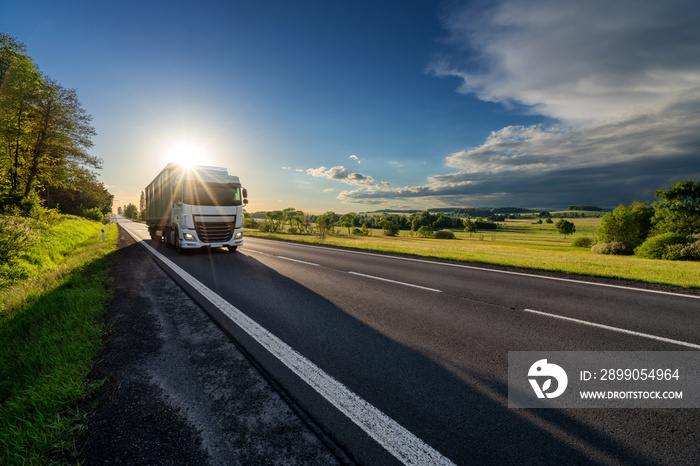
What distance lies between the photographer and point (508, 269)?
8930mm

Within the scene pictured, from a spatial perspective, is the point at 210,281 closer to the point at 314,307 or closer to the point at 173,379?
the point at 314,307

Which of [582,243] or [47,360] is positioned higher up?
[47,360]

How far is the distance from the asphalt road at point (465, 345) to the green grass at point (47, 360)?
5.25 ft

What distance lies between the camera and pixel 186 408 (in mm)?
2311

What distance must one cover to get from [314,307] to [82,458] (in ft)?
11.1

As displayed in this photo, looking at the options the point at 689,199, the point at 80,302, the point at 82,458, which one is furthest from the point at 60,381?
the point at 689,199

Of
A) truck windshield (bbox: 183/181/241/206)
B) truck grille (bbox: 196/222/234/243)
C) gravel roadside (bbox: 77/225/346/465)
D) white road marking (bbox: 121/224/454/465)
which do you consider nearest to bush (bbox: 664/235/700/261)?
white road marking (bbox: 121/224/454/465)

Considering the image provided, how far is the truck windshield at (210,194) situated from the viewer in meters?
11.1

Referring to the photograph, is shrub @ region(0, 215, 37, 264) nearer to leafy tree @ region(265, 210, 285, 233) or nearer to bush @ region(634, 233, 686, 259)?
bush @ region(634, 233, 686, 259)

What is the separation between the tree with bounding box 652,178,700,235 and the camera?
100ft

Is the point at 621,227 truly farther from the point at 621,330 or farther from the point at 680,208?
the point at 621,330

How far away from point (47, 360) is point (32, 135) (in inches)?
1266

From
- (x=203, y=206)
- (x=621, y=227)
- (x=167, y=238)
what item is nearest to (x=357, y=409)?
(x=203, y=206)

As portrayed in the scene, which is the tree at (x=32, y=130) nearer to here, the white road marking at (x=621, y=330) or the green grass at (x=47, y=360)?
the green grass at (x=47, y=360)
